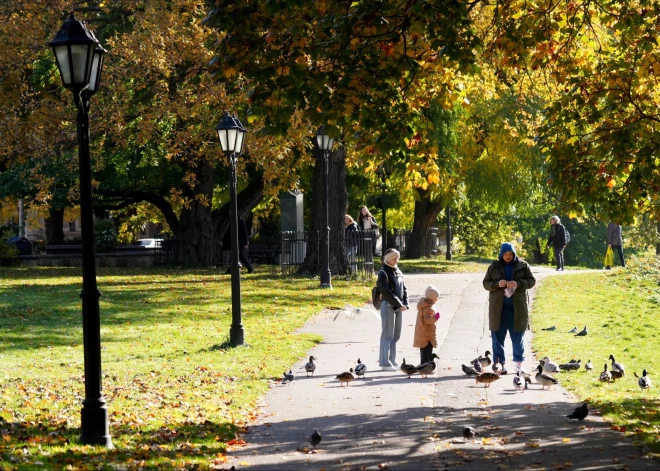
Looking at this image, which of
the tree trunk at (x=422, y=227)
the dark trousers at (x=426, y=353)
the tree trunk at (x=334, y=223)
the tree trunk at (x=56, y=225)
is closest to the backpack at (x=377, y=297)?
the dark trousers at (x=426, y=353)

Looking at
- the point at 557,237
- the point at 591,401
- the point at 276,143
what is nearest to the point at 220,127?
the point at 591,401

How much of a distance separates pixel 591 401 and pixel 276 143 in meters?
19.0

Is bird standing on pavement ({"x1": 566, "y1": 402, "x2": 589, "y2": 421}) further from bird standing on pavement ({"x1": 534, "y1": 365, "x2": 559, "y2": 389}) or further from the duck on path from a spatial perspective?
the duck on path

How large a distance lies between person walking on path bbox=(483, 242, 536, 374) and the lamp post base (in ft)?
20.1

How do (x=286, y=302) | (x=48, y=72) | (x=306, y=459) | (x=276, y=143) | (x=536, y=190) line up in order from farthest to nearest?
(x=536, y=190) → (x=48, y=72) → (x=276, y=143) → (x=286, y=302) → (x=306, y=459)

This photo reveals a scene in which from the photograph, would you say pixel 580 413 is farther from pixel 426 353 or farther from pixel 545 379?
pixel 426 353

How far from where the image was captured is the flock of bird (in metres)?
12.2

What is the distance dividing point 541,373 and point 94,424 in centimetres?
552

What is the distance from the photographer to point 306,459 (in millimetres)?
8961

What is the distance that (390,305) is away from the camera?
14414 millimetres

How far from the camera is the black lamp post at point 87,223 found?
918 cm

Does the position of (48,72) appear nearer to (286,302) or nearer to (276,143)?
(276,143)

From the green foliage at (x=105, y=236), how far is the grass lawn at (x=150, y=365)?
12336mm

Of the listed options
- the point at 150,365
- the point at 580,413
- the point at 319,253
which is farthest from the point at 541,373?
the point at 319,253
